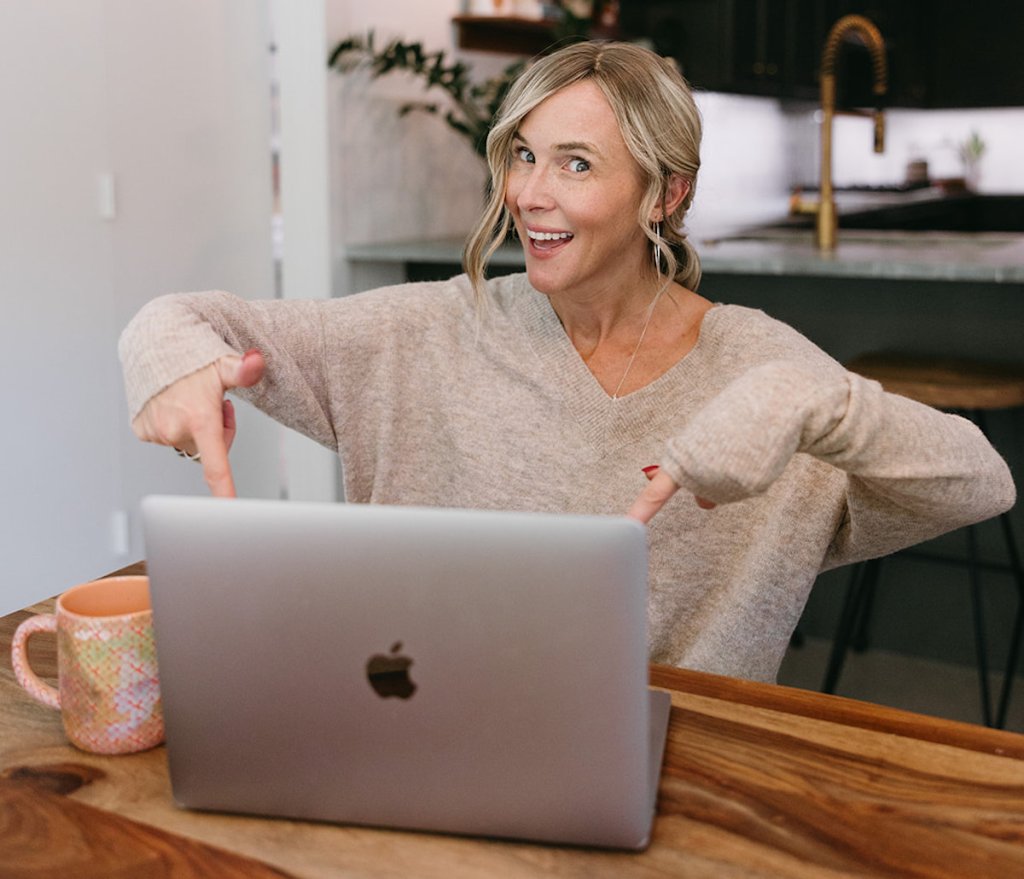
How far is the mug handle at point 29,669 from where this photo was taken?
3.26ft

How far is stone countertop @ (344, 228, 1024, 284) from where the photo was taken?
2447mm

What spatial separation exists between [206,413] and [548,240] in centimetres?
50

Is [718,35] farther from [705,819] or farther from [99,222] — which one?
[705,819]

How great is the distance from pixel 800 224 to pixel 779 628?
3875mm

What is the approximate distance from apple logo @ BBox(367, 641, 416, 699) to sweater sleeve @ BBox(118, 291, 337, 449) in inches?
16.4

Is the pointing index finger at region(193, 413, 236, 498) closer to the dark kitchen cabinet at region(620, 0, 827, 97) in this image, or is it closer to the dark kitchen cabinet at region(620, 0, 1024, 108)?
the dark kitchen cabinet at region(620, 0, 1024, 108)

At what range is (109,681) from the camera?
93cm

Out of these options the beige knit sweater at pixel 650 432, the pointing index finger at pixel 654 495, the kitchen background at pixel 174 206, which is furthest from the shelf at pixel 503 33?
the pointing index finger at pixel 654 495

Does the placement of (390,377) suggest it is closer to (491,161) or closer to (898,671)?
(491,161)

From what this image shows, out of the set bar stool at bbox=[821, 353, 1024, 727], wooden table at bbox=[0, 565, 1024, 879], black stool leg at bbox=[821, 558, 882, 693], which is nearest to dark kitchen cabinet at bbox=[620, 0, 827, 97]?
bar stool at bbox=[821, 353, 1024, 727]

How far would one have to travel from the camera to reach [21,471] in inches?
108

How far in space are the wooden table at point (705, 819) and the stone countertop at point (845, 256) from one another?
1.63m

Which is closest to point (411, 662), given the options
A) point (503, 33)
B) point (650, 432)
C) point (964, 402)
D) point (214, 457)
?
point (214, 457)

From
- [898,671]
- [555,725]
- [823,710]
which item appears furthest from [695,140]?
[898,671]
